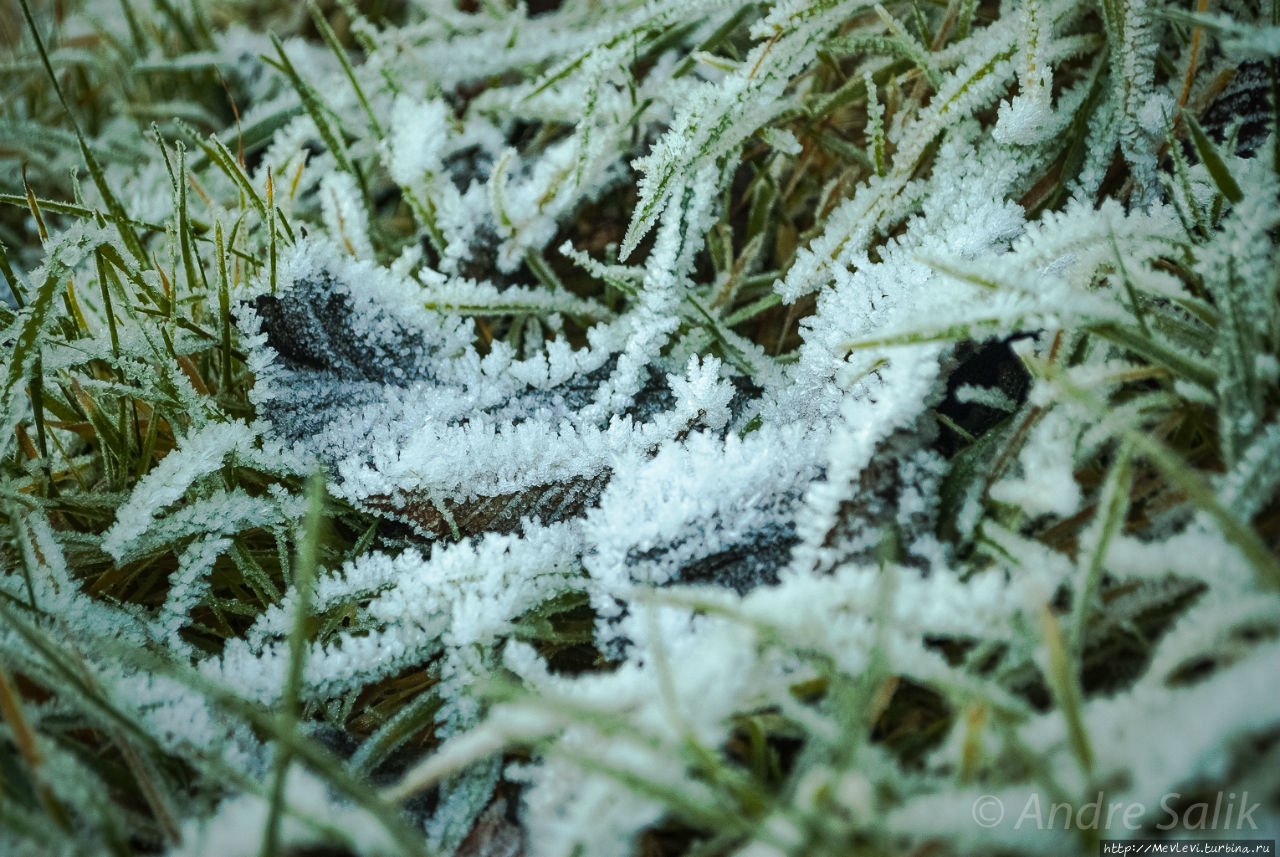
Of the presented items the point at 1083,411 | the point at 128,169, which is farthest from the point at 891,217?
the point at 128,169

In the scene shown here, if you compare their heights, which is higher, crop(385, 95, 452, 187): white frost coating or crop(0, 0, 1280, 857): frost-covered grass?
crop(385, 95, 452, 187): white frost coating

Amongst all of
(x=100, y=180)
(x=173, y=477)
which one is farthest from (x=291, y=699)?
(x=100, y=180)

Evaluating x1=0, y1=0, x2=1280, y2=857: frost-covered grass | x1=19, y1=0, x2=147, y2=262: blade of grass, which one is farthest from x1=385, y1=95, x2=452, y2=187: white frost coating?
x1=19, y1=0, x2=147, y2=262: blade of grass

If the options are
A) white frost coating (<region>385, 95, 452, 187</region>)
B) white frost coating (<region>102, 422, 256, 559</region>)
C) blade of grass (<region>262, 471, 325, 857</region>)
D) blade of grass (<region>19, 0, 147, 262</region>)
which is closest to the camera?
blade of grass (<region>262, 471, 325, 857</region>)

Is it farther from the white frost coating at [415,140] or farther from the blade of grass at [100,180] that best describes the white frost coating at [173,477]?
the white frost coating at [415,140]

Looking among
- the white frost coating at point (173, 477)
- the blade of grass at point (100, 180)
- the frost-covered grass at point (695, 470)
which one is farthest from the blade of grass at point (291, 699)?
the blade of grass at point (100, 180)

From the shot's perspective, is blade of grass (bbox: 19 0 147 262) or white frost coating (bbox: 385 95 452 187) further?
white frost coating (bbox: 385 95 452 187)

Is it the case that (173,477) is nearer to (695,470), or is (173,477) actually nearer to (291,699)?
(291,699)

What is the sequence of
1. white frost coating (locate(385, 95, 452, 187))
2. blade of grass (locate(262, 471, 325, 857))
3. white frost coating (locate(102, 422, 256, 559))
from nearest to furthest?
A: blade of grass (locate(262, 471, 325, 857)), white frost coating (locate(102, 422, 256, 559)), white frost coating (locate(385, 95, 452, 187))

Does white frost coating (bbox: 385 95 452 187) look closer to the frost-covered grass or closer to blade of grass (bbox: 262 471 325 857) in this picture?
the frost-covered grass
